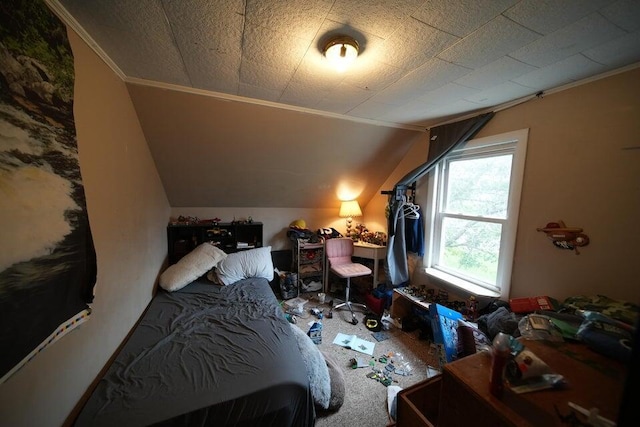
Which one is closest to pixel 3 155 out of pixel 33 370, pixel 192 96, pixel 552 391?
pixel 33 370

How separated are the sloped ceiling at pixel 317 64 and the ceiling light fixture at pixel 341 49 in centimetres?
4

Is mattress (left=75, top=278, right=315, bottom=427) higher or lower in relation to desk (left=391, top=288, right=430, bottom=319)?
higher

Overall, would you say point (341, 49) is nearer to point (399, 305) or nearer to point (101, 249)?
point (101, 249)

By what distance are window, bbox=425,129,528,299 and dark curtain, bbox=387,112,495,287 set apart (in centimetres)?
14

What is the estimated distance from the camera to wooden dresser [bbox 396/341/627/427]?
719 mm

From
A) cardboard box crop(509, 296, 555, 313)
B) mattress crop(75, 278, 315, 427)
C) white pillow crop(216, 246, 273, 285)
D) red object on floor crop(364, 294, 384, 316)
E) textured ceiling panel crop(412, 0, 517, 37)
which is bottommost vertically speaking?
red object on floor crop(364, 294, 384, 316)

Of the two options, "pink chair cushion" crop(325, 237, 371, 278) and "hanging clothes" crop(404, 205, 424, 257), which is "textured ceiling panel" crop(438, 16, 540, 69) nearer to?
"hanging clothes" crop(404, 205, 424, 257)

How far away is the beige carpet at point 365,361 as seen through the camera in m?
1.54

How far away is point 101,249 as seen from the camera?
1.37 metres

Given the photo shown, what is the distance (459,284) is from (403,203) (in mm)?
1037

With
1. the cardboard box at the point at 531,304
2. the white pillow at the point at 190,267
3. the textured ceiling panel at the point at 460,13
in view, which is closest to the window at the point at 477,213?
the cardboard box at the point at 531,304

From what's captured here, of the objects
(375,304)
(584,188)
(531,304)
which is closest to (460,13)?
(584,188)

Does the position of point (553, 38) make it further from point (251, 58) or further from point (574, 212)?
point (251, 58)

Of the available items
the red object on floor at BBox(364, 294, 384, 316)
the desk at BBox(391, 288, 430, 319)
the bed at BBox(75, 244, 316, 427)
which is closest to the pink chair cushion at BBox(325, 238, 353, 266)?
the red object on floor at BBox(364, 294, 384, 316)
